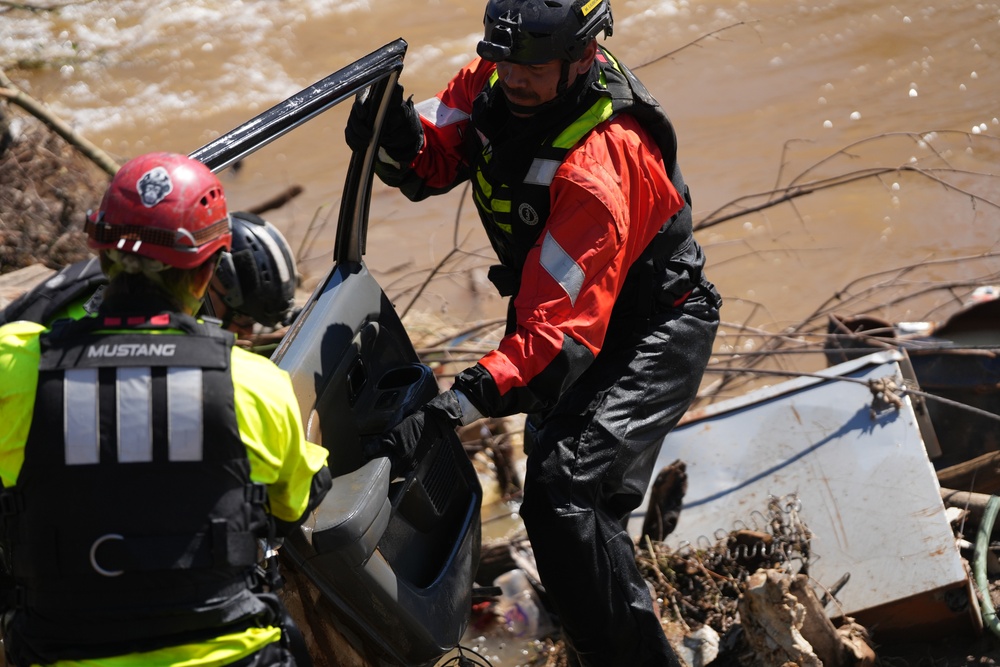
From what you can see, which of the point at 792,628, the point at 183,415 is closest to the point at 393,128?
the point at 183,415

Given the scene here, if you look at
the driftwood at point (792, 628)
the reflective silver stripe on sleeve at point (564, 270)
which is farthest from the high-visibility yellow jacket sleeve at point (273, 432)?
the driftwood at point (792, 628)

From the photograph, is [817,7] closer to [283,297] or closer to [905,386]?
[905,386]

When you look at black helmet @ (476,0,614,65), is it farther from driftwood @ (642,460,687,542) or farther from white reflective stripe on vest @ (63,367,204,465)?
driftwood @ (642,460,687,542)

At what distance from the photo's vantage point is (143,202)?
2.03 m

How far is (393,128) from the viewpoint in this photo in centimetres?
332

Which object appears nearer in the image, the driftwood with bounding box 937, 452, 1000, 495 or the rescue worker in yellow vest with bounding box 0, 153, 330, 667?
the rescue worker in yellow vest with bounding box 0, 153, 330, 667

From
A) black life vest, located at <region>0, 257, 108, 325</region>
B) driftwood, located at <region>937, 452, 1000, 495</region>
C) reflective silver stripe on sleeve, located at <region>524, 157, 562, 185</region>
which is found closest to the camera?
black life vest, located at <region>0, 257, 108, 325</region>

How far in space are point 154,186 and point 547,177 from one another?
1290 millimetres

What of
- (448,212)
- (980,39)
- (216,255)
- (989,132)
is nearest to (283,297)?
(216,255)

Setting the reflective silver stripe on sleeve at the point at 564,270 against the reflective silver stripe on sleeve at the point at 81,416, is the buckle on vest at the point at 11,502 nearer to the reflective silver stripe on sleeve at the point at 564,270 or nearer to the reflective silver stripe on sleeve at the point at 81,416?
the reflective silver stripe on sleeve at the point at 81,416

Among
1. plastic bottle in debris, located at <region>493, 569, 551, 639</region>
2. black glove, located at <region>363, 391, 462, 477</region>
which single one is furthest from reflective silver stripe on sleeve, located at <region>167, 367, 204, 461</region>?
plastic bottle in debris, located at <region>493, 569, 551, 639</region>

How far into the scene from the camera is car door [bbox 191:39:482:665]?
2.55 meters

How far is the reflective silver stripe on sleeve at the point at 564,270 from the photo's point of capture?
2.91m

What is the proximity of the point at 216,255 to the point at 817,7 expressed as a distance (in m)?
10.3
